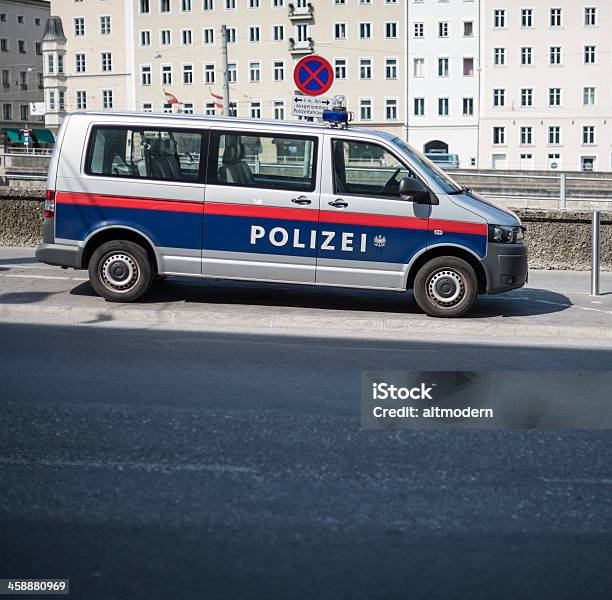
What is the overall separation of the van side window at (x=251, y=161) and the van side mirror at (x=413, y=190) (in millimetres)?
938

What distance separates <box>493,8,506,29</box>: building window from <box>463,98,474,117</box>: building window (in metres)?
5.91

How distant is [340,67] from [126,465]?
90261mm

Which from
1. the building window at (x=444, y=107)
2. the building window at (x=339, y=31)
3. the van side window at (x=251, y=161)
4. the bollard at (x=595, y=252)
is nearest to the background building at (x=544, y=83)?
the building window at (x=444, y=107)

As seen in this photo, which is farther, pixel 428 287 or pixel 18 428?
pixel 428 287

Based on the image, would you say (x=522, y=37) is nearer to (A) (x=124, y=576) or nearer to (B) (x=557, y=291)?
(B) (x=557, y=291)

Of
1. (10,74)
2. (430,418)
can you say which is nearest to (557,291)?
(430,418)

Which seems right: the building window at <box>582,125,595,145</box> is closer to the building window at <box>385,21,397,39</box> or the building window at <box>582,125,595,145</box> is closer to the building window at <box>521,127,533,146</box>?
the building window at <box>521,127,533,146</box>

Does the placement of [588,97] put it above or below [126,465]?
above

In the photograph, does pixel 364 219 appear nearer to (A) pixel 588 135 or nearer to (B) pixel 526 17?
(A) pixel 588 135

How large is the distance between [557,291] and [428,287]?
10.3 feet

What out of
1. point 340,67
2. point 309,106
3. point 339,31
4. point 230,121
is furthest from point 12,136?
point 230,121

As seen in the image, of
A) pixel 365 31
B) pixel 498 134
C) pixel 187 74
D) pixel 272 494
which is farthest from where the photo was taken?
pixel 187 74

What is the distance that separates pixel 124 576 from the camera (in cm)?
456

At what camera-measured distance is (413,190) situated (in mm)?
11492
